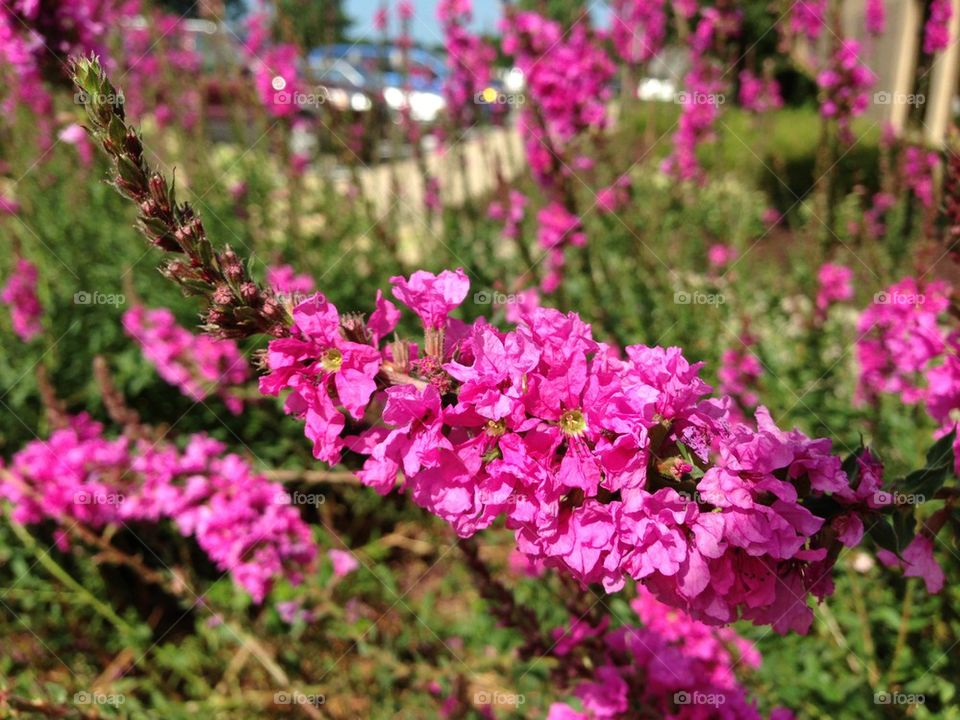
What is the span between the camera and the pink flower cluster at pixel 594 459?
3.88 ft

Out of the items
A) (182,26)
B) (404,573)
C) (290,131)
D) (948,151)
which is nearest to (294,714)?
(404,573)

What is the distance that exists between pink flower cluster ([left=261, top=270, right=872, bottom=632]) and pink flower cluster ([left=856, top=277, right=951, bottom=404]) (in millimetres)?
1219

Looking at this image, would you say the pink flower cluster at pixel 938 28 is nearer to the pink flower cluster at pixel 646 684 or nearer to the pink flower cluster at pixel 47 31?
the pink flower cluster at pixel 646 684

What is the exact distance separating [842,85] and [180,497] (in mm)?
4064

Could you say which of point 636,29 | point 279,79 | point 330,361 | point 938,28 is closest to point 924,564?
point 330,361

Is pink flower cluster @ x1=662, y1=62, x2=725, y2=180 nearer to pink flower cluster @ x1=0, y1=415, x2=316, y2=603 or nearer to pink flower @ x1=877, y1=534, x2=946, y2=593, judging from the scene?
pink flower cluster @ x1=0, y1=415, x2=316, y2=603

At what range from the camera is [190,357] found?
408 cm

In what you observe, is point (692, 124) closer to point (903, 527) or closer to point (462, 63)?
point (462, 63)

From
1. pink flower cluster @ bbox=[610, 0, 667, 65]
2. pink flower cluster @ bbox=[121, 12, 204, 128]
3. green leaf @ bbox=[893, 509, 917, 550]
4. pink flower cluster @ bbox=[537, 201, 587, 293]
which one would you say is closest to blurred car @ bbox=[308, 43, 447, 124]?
pink flower cluster @ bbox=[121, 12, 204, 128]

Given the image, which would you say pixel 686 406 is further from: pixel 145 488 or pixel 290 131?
pixel 290 131

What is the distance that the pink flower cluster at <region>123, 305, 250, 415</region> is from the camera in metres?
4.02

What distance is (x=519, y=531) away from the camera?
1.29 m

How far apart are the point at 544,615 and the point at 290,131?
4874 millimetres

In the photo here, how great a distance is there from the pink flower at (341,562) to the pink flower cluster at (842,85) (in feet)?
11.7
